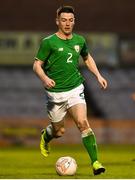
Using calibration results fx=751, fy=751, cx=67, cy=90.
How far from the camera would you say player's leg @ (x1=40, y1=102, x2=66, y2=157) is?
36.5 feet

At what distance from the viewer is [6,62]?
3222cm

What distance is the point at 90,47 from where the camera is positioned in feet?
105

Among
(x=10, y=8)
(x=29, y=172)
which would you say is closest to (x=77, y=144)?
(x=10, y=8)

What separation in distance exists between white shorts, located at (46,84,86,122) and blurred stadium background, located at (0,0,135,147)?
17.9 metres

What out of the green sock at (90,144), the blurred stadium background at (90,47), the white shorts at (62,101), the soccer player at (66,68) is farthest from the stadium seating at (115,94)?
the green sock at (90,144)

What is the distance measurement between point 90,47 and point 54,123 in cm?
2087

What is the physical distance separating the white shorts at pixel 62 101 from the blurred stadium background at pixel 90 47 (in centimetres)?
1795

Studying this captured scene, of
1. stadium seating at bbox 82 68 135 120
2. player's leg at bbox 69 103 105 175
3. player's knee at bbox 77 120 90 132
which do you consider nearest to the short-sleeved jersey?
player's leg at bbox 69 103 105 175

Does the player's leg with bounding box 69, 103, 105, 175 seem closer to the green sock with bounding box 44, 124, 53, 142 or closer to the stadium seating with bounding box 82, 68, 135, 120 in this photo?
the green sock with bounding box 44, 124, 53, 142

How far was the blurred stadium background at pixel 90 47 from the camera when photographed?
30234 millimetres

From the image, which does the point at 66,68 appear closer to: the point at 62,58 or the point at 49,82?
the point at 62,58

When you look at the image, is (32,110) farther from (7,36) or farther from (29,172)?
(29,172)

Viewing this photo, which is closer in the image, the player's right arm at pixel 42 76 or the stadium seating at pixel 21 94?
the player's right arm at pixel 42 76

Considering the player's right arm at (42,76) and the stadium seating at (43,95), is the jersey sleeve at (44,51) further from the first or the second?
the stadium seating at (43,95)
